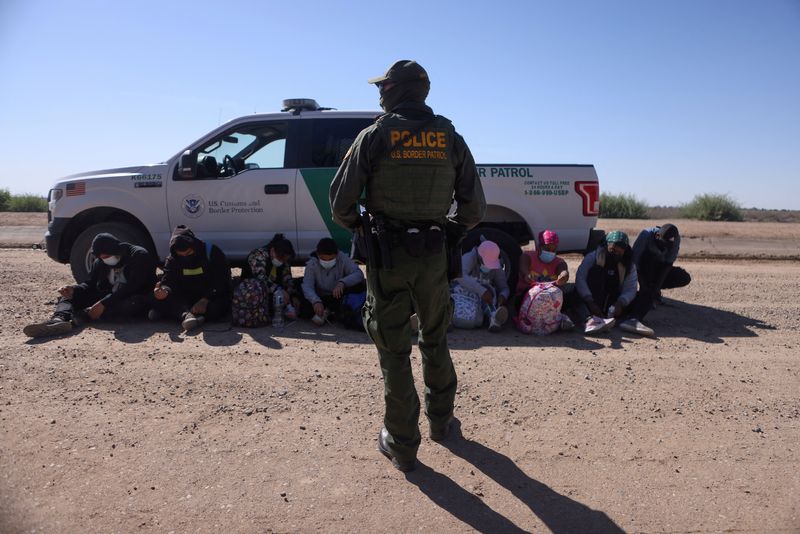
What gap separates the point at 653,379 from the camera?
4.73m

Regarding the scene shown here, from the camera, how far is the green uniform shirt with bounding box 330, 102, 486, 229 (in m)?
3.23

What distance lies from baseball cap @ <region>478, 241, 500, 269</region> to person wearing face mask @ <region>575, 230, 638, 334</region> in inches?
33.6

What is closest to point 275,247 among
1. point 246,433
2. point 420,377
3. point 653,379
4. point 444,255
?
point 420,377

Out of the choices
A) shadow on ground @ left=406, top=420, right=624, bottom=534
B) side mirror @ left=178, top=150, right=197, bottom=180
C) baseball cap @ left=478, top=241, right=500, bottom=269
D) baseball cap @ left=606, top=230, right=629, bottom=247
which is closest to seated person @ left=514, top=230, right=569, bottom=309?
baseball cap @ left=478, top=241, right=500, bottom=269

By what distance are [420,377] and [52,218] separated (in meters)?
5.10

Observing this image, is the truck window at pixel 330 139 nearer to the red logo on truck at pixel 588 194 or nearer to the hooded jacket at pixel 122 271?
the hooded jacket at pixel 122 271

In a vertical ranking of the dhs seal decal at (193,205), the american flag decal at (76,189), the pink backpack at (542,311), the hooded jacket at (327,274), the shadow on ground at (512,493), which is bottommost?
the shadow on ground at (512,493)

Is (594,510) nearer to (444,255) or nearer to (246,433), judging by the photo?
(444,255)

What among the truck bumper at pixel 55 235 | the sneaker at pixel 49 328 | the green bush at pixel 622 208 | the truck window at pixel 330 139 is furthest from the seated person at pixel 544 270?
the green bush at pixel 622 208

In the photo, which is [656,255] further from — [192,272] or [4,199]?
[4,199]

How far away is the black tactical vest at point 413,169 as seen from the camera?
3.22 meters

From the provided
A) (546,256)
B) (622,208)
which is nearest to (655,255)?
(546,256)

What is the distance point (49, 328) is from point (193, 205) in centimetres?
208

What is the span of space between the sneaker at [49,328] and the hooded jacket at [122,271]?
0.54 meters
